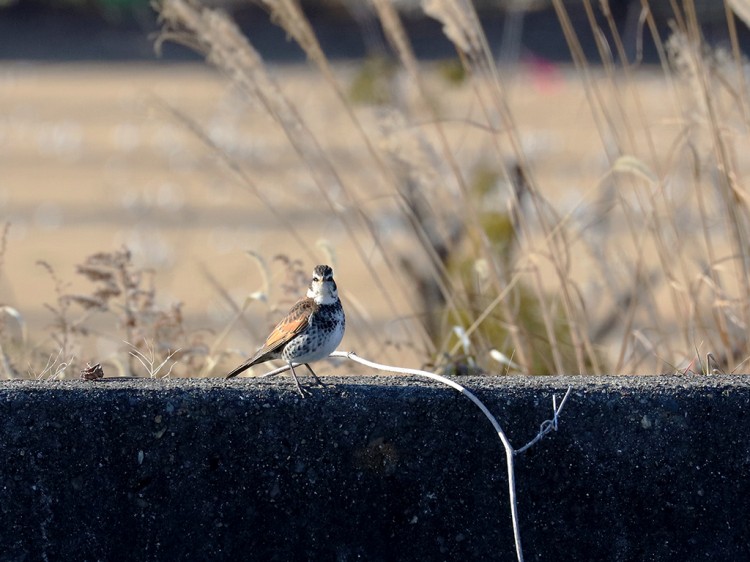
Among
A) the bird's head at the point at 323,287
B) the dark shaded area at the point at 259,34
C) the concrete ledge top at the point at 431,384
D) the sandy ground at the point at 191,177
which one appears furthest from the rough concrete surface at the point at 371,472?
the dark shaded area at the point at 259,34

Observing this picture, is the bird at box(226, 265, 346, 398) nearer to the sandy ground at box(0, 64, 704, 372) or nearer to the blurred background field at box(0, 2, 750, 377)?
the blurred background field at box(0, 2, 750, 377)

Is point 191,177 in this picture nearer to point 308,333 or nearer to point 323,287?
point 323,287

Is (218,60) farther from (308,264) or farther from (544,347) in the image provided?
(308,264)

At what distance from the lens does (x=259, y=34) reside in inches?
786

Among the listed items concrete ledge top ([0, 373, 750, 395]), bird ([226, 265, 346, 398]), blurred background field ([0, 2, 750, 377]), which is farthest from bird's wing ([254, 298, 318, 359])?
blurred background field ([0, 2, 750, 377])

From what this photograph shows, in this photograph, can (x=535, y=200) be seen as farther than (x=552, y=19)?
No

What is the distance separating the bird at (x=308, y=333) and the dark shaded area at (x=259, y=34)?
13.2 metres

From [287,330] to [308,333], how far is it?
0.08 meters

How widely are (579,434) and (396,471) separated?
1.34 ft

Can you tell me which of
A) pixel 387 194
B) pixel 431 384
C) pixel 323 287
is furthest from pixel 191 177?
pixel 431 384

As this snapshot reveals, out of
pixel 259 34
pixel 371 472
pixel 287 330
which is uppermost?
pixel 287 330

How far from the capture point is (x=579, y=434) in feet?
7.62

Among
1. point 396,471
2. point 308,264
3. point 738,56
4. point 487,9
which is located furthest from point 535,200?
point 487,9

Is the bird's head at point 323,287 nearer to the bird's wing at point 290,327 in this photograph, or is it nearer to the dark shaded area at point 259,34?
the bird's wing at point 290,327
